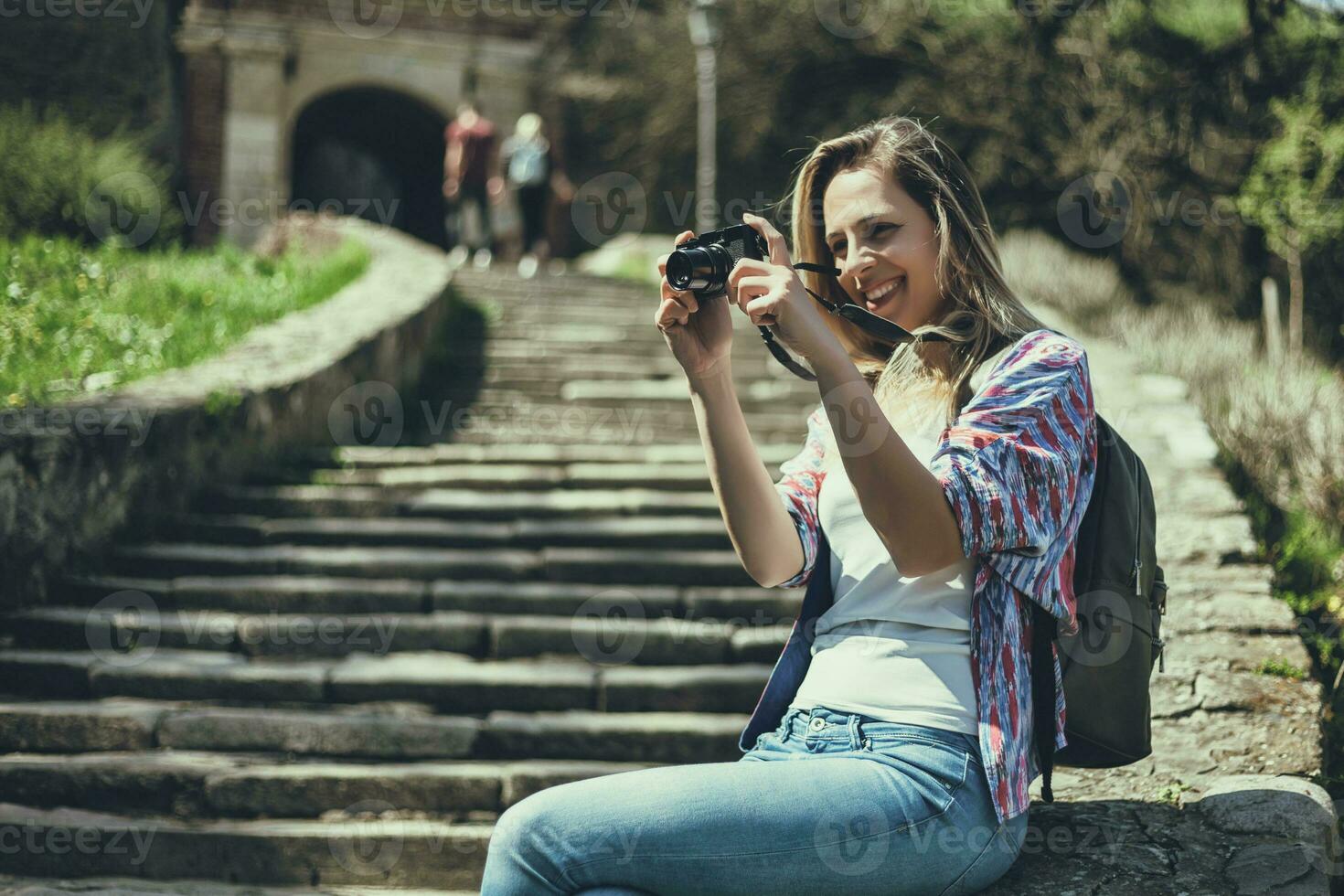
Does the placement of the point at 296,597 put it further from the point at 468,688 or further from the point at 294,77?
the point at 294,77

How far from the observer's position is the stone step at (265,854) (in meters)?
3.34

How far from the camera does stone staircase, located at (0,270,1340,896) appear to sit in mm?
2498

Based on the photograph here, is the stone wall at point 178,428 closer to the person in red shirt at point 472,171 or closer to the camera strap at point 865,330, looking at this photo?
the camera strap at point 865,330

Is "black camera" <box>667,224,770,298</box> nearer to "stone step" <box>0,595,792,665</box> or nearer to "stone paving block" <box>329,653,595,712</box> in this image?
"stone paving block" <box>329,653,595,712</box>

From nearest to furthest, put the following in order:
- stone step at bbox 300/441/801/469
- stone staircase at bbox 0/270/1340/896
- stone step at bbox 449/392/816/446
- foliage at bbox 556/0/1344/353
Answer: stone staircase at bbox 0/270/1340/896 < stone step at bbox 300/441/801/469 < stone step at bbox 449/392/816/446 < foliage at bbox 556/0/1344/353

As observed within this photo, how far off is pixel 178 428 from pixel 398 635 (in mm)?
1586

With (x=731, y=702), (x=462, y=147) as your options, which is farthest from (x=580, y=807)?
(x=462, y=147)

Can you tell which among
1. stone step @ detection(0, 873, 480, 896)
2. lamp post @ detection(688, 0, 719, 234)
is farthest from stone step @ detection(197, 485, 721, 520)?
lamp post @ detection(688, 0, 719, 234)

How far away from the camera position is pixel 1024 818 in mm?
1799

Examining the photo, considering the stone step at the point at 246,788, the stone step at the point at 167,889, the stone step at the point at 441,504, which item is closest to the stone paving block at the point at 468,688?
the stone step at the point at 246,788

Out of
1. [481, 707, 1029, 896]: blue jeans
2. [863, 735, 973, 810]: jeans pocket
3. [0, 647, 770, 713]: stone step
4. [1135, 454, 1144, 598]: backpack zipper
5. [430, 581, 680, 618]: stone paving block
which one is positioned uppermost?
[1135, 454, 1144, 598]: backpack zipper

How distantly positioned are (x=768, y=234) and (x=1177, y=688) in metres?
1.77

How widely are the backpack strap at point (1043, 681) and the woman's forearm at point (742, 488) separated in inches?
15.0

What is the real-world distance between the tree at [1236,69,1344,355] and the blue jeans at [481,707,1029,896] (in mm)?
7930
